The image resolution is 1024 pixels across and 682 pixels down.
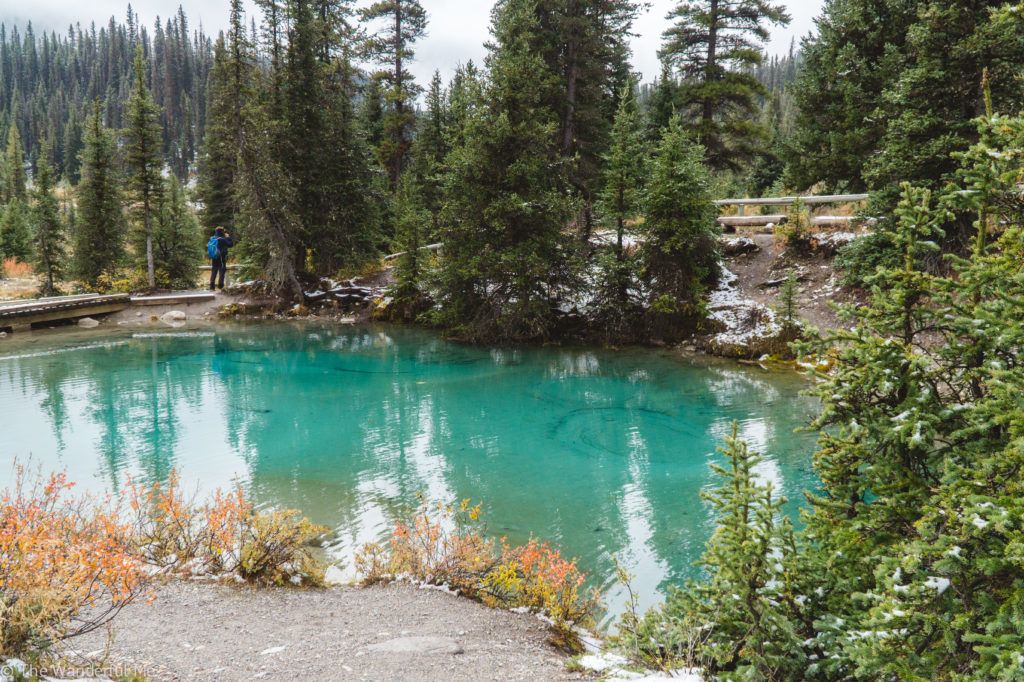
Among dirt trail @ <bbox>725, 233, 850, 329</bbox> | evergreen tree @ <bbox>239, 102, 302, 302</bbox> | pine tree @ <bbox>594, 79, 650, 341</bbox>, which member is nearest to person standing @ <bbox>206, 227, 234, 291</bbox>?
evergreen tree @ <bbox>239, 102, 302, 302</bbox>

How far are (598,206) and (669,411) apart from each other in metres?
9.54

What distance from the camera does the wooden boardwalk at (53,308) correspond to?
25.8m

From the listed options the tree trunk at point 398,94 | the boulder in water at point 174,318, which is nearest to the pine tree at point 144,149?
the boulder in water at point 174,318

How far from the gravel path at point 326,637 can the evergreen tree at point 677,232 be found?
1694cm

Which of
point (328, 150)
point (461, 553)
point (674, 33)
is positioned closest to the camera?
point (461, 553)

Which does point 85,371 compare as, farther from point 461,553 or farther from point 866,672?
point 866,672

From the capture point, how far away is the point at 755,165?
3419 cm

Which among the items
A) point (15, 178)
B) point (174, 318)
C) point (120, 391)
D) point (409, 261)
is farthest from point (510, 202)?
point (15, 178)

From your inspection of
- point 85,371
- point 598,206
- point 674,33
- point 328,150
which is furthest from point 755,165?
point 85,371

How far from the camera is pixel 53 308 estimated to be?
89.2ft

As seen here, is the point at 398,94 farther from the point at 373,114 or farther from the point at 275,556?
the point at 275,556

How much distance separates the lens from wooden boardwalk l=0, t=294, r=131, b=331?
2577 centimetres

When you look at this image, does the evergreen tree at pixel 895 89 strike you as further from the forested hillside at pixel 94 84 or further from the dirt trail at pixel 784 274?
the forested hillside at pixel 94 84

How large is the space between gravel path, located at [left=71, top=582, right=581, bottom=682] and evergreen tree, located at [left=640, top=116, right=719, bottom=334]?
1694 cm
